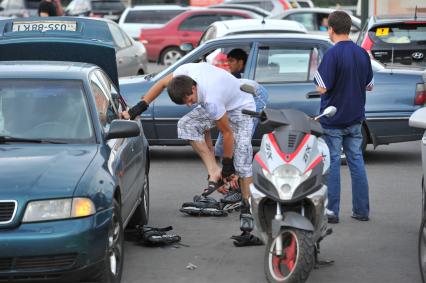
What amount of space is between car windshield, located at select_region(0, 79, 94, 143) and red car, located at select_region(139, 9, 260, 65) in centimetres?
1974

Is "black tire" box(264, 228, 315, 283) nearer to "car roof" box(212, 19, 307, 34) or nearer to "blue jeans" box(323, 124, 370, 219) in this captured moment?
"blue jeans" box(323, 124, 370, 219)

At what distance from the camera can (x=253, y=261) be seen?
26.0 feet

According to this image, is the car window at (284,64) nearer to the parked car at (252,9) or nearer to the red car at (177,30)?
the red car at (177,30)

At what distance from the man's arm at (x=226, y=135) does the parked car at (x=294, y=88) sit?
372 cm

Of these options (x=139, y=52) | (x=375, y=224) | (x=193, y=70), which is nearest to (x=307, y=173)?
(x=193, y=70)

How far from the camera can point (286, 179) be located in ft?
22.7

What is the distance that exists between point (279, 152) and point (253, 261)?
4.06 feet

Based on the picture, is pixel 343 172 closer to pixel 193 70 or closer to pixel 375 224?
pixel 375 224

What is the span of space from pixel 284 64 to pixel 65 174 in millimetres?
6378

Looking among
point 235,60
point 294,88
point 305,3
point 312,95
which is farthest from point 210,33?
point 305,3

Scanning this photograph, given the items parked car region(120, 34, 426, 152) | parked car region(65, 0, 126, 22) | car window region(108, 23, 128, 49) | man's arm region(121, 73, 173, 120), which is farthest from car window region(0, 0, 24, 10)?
man's arm region(121, 73, 173, 120)

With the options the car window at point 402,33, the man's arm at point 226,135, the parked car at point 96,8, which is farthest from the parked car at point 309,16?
the man's arm at point 226,135

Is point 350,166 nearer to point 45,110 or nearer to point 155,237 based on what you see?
point 155,237

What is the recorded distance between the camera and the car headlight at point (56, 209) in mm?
6406
